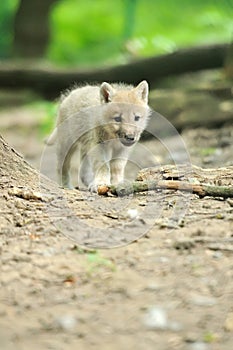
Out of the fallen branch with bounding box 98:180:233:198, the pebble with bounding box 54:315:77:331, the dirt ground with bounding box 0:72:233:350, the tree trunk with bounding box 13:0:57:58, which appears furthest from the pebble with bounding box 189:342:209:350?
the tree trunk with bounding box 13:0:57:58

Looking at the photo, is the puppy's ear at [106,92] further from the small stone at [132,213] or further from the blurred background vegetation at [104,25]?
the blurred background vegetation at [104,25]

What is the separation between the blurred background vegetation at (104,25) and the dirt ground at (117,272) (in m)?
11.0

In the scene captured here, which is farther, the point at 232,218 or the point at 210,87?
the point at 210,87

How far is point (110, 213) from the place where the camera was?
14.7 ft

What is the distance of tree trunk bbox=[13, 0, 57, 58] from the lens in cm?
1563

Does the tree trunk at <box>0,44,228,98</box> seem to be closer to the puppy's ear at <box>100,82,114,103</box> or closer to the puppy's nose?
the puppy's ear at <box>100,82,114,103</box>

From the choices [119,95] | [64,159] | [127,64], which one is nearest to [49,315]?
[119,95]

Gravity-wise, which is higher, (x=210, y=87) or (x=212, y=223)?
(x=210, y=87)

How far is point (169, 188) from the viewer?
484cm

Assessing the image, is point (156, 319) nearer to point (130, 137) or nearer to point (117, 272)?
point (117, 272)

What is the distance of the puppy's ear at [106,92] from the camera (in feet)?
19.4

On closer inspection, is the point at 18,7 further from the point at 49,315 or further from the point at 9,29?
the point at 49,315

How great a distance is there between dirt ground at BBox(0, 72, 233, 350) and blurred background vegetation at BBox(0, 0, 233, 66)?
11.0 metres

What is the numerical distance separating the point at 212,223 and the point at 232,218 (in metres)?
0.16
